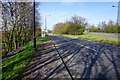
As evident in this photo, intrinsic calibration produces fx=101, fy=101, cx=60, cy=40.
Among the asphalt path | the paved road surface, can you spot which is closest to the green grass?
A: the paved road surface

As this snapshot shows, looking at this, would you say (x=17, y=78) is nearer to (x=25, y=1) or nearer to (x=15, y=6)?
(x=15, y=6)

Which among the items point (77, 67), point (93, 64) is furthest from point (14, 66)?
point (93, 64)

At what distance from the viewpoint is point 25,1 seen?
14.0 metres

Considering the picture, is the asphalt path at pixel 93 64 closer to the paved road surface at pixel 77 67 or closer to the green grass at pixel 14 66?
the paved road surface at pixel 77 67

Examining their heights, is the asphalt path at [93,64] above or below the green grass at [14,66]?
above

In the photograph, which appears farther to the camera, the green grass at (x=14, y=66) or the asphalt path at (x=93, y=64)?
the green grass at (x=14, y=66)

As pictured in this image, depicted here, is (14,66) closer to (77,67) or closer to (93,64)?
(77,67)

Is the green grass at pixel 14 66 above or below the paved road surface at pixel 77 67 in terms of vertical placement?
below

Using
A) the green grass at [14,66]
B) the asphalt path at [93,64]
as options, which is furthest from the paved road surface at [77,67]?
the green grass at [14,66]

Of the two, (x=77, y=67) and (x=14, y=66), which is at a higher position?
(x=77, y=67)

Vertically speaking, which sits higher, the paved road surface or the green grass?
the paved road surface

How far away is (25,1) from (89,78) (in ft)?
44.5

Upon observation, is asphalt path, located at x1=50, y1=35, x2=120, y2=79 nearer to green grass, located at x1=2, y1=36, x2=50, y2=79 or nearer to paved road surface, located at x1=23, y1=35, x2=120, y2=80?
paved road surface, located at x1=23, y1=35, x2=120, y2=80

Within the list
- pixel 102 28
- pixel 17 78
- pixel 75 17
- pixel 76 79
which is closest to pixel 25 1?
pixel 17 78
